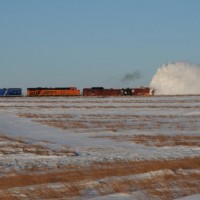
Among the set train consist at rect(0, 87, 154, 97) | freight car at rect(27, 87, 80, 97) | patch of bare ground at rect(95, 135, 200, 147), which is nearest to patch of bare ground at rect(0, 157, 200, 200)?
patch of bare ground at rect(95, 135, 200, 147)

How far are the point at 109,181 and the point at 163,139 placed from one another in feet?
40.5

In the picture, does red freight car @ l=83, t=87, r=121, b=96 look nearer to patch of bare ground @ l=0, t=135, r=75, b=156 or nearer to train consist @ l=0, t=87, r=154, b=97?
train consist @ l=0, t=87, r=154, b=97

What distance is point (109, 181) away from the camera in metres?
13.1

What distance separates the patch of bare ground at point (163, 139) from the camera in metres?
23.0

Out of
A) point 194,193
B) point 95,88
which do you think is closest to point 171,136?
point 194,193

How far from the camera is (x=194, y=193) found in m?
11.8

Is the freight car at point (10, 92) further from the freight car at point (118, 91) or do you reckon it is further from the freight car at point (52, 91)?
the freight car at point (118, 91)

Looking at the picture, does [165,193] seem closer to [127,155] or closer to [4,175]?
[4,175]

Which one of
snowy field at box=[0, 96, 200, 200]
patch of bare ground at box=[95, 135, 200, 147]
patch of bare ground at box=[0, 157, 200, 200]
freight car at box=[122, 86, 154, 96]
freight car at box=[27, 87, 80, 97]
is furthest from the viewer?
freight car at box=[27, 87, 80, 97]

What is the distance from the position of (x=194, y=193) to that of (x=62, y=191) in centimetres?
271

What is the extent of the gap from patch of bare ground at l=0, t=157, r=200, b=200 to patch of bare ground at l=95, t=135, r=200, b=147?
20.8 feet

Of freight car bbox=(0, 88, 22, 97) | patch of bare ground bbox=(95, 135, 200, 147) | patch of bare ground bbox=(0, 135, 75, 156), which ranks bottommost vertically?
patch of bare ground bbox=(0, 135, 75, 156)

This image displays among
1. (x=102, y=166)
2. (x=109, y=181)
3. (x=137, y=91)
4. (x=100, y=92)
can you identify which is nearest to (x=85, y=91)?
(x=100, y=92)

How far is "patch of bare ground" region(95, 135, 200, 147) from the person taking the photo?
23031mm
